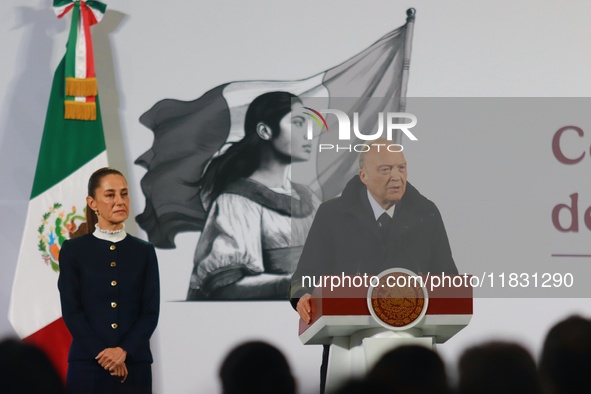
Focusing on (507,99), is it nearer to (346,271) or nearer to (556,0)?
(556,0)

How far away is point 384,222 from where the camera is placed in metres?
4.73

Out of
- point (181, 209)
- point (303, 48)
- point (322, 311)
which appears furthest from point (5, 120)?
point (322, 311)

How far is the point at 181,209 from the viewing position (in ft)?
24.3

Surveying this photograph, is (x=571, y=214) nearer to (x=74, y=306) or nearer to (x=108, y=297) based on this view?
(x=108, y=297)

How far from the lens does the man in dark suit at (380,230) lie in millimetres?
4688

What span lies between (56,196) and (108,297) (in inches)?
89.2

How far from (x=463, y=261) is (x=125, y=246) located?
Answer: 9.98 feet

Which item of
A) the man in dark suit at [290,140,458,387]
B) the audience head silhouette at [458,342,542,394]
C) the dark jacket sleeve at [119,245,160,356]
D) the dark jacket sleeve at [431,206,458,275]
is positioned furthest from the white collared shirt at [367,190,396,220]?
the audience head silhouette at [458,342,542,394]

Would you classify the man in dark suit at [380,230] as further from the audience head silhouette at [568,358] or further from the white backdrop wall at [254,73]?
the white backdrop wall at [254,73]

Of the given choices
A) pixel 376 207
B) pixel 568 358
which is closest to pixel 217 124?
pixel 376 207

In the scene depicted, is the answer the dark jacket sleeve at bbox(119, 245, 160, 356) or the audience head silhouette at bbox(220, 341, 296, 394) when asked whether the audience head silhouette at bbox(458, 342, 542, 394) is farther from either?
the dark jacket sleeve at bbox(119, 245, 160, 356)

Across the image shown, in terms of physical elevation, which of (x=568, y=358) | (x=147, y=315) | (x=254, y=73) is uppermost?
(x=254, y=73)

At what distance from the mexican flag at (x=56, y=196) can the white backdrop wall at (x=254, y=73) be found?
0.12m

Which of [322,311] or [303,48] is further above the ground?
[303,48]
